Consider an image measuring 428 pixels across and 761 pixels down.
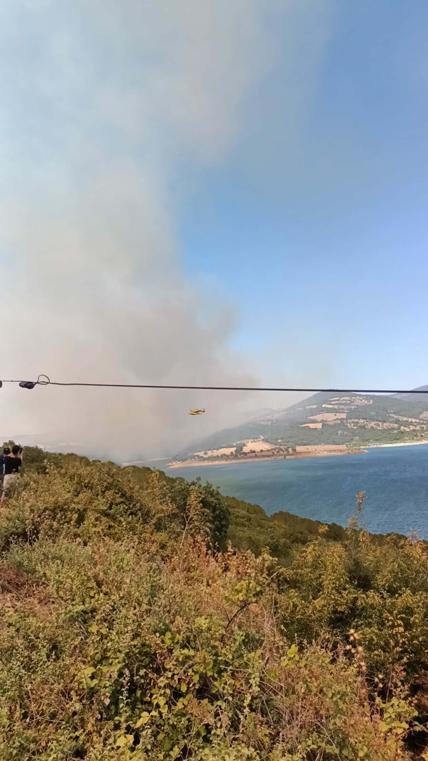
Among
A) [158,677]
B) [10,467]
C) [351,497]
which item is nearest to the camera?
[158,677]

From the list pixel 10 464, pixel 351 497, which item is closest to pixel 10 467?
pixel 10 464

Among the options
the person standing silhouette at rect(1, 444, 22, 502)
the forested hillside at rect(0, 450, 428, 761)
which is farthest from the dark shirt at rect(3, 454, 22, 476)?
the forested hillside at rect(0, 450, 428, 761)

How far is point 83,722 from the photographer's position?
308 centimetres

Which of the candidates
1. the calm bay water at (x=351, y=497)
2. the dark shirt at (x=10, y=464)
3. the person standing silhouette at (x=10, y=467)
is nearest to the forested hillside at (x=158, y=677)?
the person standing silhouette at (x=10, y=467)

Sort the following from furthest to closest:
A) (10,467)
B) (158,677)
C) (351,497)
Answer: (351,497)
(10,467)
(158,677)

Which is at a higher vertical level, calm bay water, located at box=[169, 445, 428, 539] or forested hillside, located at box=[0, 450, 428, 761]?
forested hillside, located at box=[0, 450, 428, 761]

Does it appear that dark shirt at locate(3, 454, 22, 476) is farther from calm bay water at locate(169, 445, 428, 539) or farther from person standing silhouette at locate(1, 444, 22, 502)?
calm bay water at locate(169, 445, 428, 539)

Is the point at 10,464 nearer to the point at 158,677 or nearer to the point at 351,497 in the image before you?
the point at 158,677

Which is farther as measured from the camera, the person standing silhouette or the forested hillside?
the person standing silhouette

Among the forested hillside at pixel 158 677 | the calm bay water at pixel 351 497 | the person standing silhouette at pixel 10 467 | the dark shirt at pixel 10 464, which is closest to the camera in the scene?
the forested hillside at pixel 158 677

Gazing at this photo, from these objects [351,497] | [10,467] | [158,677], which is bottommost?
[351,497]

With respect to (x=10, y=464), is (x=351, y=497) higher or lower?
lower

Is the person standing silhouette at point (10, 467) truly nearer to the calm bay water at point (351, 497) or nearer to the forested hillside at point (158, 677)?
the forested hillside at point (158, 677)

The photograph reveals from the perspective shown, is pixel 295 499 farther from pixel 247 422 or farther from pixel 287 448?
pixel 287 448
